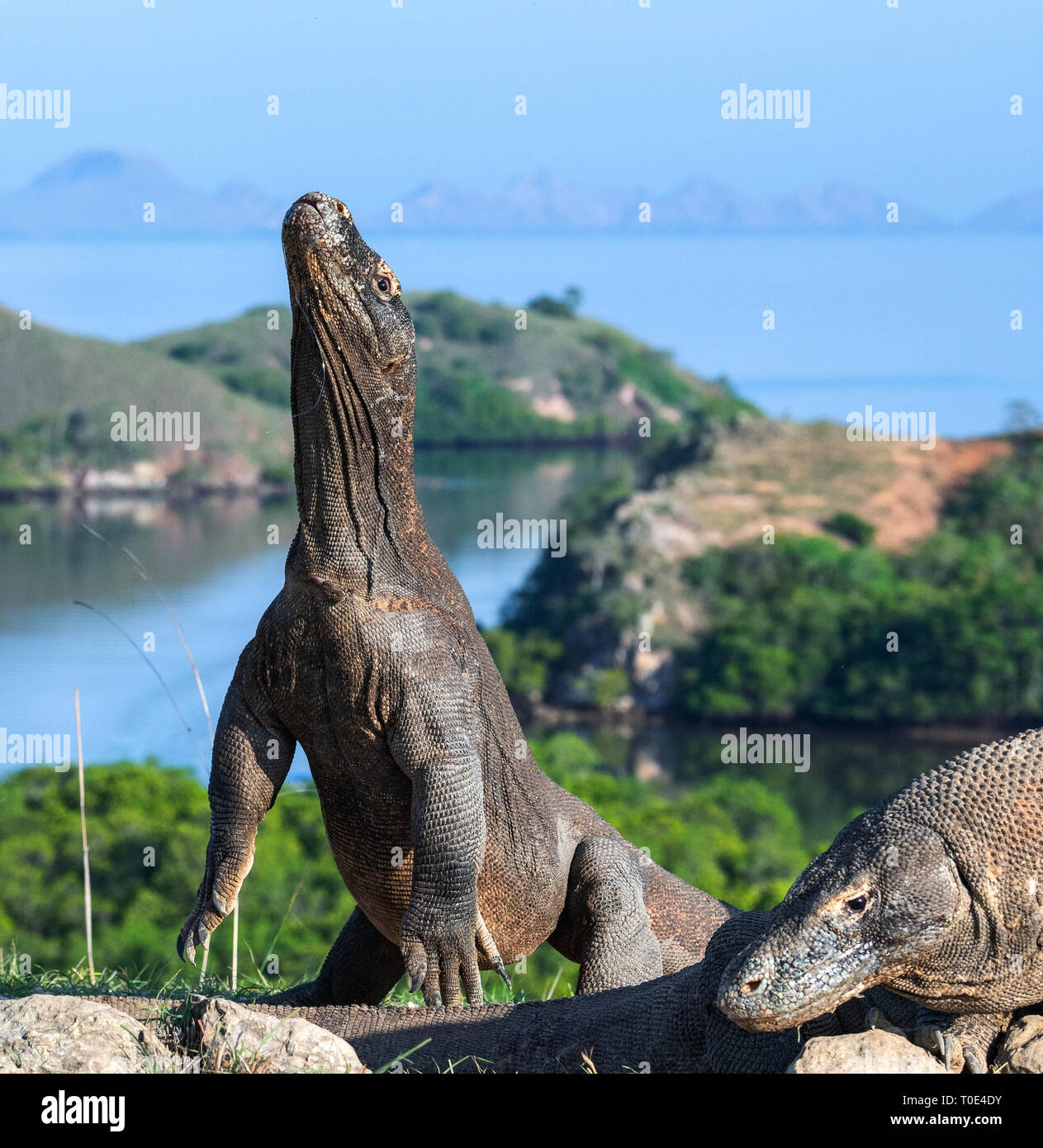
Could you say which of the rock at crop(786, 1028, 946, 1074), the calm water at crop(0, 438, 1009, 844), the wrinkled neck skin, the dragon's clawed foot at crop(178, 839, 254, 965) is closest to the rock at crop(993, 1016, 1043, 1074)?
the rock at crop(786, 1028, 946, 1074)

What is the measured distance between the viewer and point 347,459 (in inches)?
232

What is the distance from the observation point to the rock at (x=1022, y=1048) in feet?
13.8

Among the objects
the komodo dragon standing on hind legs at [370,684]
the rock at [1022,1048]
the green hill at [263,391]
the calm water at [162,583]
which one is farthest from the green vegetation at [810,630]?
the rock at [1022,1048]

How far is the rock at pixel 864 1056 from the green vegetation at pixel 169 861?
61.6 ft

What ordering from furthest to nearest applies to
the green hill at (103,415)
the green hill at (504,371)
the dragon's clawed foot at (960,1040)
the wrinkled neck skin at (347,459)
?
the green hill at (504,371) < the green hill at (103,415) < the wrinkled neck skin at (347,459) < the dragon's clawed foot at (960,1040)

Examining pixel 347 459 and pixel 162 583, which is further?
pixel 162 583

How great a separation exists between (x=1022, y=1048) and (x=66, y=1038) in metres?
2.58

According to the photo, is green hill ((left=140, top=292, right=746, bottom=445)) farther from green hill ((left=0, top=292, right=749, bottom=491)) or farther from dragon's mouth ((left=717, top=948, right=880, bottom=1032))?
dragon's mouth ((left=717, top=948, right=880, bottom=1032))

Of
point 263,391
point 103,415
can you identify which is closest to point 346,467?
point 103,415

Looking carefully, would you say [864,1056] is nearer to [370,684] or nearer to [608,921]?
[370,684]

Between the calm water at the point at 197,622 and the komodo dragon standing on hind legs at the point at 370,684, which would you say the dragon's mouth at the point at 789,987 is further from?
the calm water at the point at 197,622

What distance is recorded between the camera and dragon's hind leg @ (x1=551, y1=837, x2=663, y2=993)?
6.59 meters

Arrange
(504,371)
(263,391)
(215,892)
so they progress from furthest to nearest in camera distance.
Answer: (504,371) → (263,391) → (215,892)
